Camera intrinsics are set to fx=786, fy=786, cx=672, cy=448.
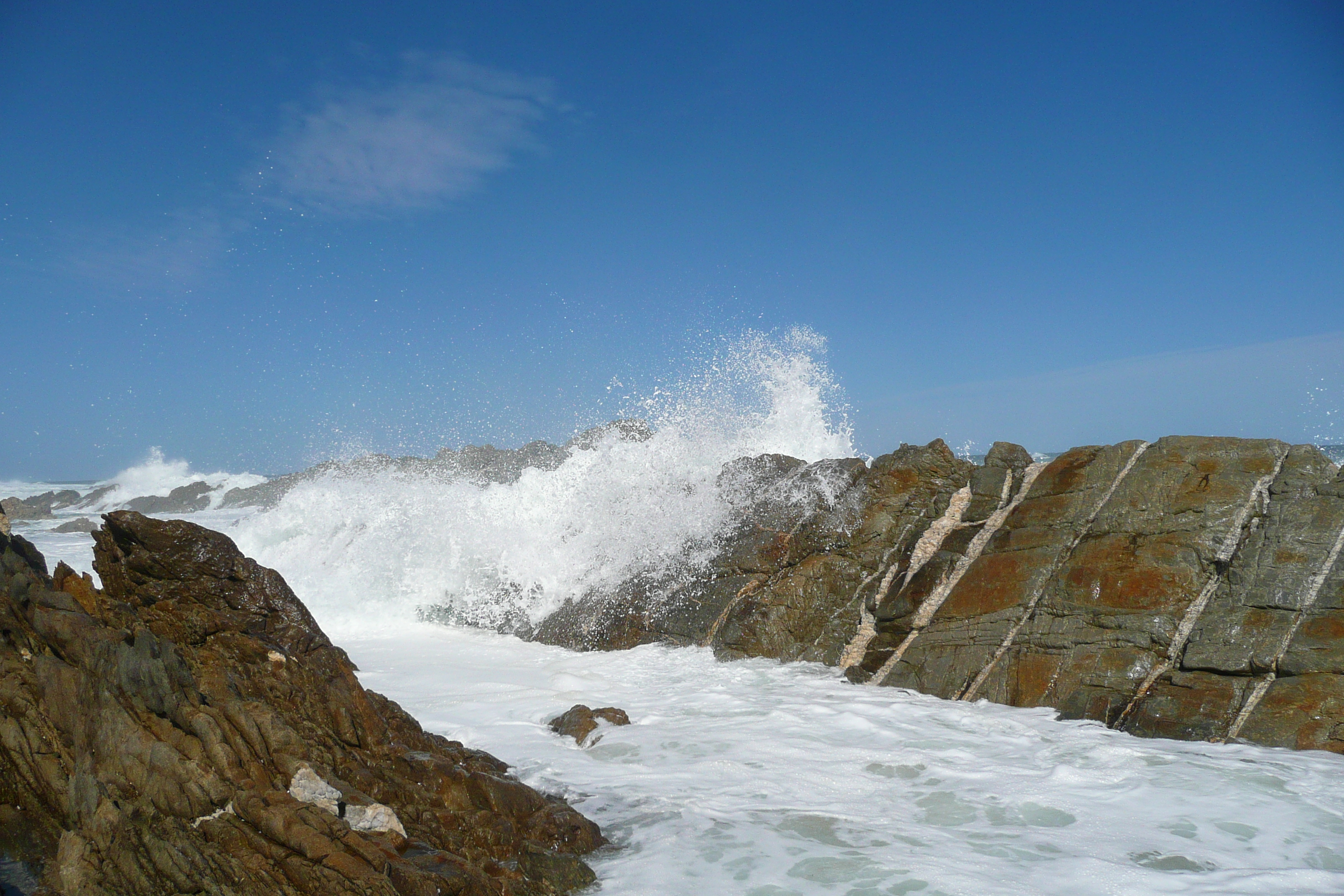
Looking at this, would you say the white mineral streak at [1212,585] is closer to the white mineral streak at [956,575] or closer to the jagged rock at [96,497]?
the white mineral streak at [956,575]

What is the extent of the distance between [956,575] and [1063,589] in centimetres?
97

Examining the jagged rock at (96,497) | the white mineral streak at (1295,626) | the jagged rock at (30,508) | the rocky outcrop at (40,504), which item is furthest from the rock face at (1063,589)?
the jagged rock at (96,497)

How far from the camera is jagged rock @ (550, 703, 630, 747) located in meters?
5.58

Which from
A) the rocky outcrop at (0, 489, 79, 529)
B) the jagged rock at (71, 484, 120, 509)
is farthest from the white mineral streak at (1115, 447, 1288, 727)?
the jagged rock at (71, 484, 120, 509)

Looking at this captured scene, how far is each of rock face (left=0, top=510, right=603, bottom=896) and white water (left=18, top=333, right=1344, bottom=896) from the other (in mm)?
679

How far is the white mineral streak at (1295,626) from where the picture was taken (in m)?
5.30

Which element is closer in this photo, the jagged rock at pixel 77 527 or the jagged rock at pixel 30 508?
the jagged rock at pixel 77 527

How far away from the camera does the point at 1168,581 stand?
6250mm

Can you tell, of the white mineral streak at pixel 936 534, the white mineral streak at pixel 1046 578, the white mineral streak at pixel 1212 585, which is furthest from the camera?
the white mineral streak at pixel 936 534

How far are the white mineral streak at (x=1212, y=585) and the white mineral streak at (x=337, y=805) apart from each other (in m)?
4.95

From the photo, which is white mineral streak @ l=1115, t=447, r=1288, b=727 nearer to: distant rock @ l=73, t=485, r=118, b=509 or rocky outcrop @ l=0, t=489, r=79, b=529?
rocky outcrop @ l=0, t=489, r=79, b=529

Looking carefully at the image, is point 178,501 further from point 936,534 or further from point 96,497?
point 936,534

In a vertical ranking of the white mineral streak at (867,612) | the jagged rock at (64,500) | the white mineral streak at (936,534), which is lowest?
the white mineral streak at (867,612)

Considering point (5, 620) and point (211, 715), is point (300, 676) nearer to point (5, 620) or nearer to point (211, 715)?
point (211, 715)
